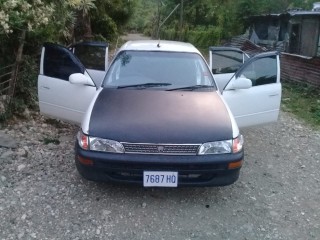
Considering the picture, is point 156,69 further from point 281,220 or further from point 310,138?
point 310,138

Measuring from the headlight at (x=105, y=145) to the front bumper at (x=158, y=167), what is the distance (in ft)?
0.14

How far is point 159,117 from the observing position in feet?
12.4

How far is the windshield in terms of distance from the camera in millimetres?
4516

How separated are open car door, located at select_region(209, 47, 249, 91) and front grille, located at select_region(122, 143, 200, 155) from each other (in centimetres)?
231

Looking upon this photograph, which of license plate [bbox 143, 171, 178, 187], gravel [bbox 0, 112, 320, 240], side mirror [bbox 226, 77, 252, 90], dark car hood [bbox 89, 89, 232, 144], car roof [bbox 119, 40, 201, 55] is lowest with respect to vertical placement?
gravel [bbox 0, 112, 320, 240]

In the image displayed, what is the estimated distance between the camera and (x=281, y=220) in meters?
3.65

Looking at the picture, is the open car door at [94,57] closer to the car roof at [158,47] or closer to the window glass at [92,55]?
the window glass at [92,55]

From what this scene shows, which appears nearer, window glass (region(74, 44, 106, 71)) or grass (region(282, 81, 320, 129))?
window glass (region(74, 44, 106, 71))

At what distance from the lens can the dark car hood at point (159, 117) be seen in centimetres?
356

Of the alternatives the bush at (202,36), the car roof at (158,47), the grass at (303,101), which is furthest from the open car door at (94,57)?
the bush at (202,36)

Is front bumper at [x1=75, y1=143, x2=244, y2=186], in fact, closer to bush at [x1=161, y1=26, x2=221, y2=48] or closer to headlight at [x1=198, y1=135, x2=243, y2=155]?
headlight at [x1=198, y1=135, x2=243, y2=155]

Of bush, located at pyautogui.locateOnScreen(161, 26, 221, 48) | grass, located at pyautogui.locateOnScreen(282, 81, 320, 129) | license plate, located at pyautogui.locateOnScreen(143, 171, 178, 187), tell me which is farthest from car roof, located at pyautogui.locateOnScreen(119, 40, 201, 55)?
bush, located at pyautogui.locateOnScreen(161, 26, 221, 48)

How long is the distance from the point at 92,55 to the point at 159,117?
2.28 metres

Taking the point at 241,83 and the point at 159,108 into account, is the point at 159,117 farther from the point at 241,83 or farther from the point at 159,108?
the point at 241,83
